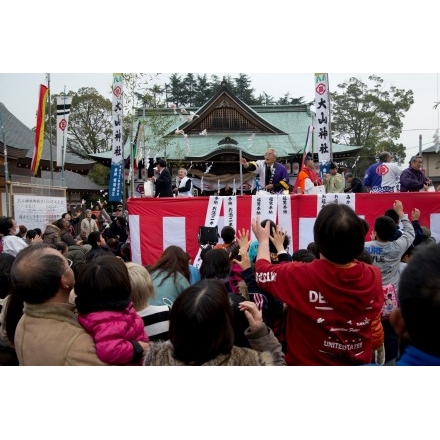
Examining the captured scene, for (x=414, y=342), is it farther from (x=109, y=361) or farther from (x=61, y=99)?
(x=61, y=99)

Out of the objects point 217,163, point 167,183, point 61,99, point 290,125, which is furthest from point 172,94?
point 167,183

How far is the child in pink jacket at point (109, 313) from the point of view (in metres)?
1.80

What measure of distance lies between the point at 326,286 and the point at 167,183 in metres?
6.75

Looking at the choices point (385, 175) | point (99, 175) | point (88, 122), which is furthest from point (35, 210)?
point (88, 122)

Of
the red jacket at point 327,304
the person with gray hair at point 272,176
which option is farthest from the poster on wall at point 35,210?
the red jacket at point 327,304

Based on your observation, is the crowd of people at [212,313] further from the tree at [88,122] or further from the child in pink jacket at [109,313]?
the tree at [88,122]

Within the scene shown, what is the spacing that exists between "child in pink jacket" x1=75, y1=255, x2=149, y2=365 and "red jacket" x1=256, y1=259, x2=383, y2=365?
1.93ft

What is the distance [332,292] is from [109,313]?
93 cm

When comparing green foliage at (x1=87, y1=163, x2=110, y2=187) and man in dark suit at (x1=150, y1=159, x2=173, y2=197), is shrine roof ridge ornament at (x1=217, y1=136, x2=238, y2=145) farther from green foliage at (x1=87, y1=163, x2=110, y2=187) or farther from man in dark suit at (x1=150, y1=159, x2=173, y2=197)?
man in dark suit at (x1=150, y1=159, x2=173, y2=197)

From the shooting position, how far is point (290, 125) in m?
23.0

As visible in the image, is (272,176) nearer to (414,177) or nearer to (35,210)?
(414,177)

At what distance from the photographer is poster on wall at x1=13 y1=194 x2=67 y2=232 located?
355 inches

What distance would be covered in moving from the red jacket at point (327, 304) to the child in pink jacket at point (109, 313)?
1.93 ft

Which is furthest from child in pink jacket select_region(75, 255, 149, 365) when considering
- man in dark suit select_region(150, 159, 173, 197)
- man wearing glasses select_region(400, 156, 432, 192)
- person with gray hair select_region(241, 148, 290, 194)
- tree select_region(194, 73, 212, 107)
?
tree select_region(194, 73, 212, 107)
